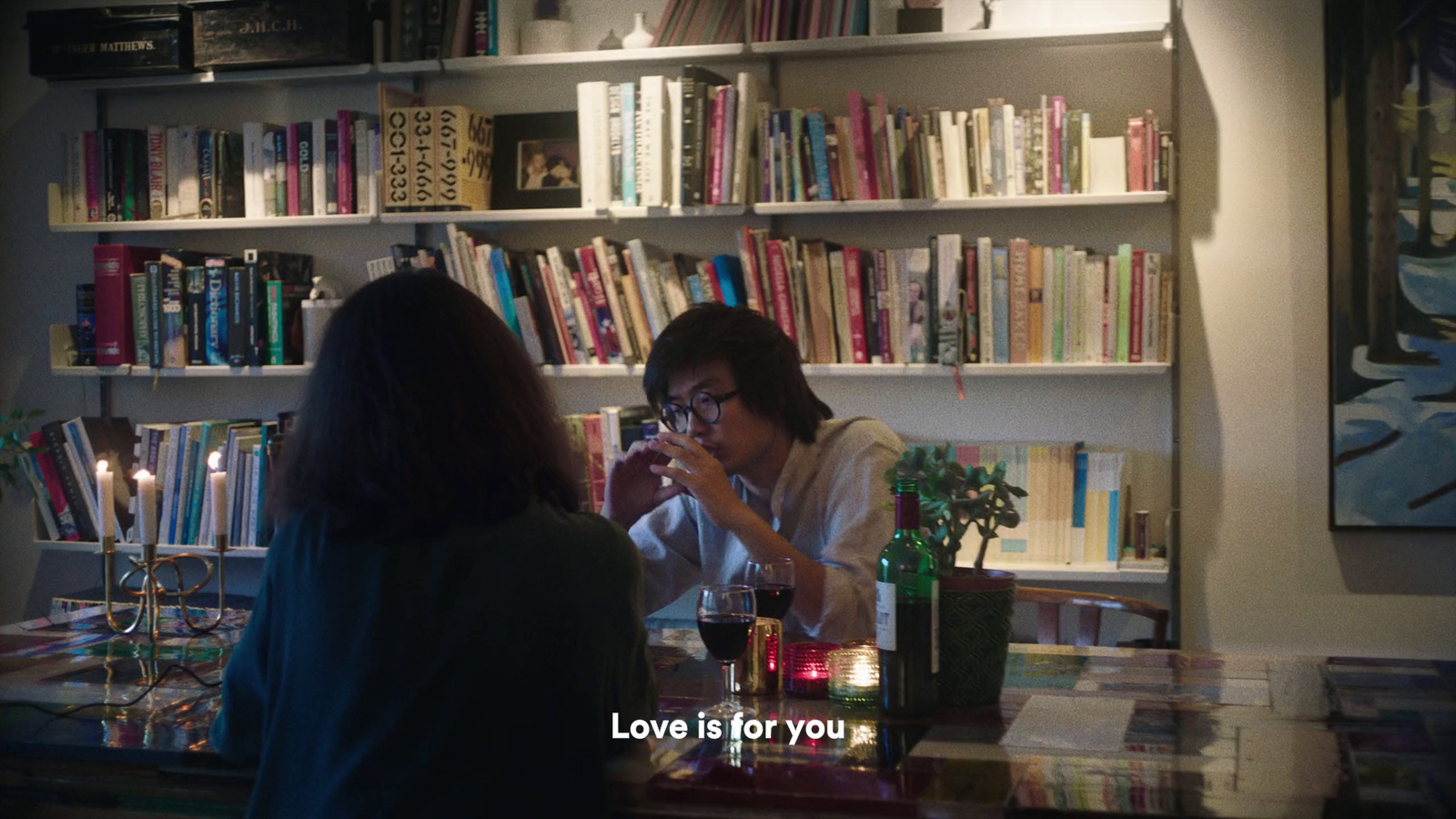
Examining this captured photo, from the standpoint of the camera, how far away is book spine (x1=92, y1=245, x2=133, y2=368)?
376 centimetres

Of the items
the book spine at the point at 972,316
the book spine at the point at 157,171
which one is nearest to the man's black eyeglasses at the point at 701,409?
the book spine at the point at 972,316

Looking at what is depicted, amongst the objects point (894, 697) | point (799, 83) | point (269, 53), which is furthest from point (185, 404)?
point (894, 697)

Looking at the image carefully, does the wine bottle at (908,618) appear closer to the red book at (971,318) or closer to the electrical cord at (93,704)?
the electrical cord at (93,704)

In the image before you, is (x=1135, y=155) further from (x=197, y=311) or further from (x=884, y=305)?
(x=197, y=311)

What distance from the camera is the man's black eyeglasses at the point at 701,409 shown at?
7.62 feet

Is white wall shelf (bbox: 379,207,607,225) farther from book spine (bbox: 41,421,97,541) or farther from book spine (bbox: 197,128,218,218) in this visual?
book spine (bbox: 41,421,97,541)

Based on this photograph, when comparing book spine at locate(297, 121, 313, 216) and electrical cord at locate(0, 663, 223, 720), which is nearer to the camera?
electrical cord at locate(0, 663, 223, 720)

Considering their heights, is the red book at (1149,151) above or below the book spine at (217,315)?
above

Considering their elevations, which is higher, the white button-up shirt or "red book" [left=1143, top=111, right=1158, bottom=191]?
"red book" [left=1143, top=111, right=1158, bottom=191]

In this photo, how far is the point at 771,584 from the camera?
5.65 feet

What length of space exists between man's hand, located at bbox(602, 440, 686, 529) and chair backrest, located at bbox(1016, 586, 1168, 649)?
671 mm

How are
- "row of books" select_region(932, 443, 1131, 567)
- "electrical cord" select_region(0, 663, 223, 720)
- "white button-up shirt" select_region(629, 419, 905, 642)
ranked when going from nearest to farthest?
1. "electrical cord" select_region(0, 663, 223, 720)
2. "white button-up shirt" select_region(629, 419, 905, 642)
3. "row of books" select_region(932, 443, 1131, 567)

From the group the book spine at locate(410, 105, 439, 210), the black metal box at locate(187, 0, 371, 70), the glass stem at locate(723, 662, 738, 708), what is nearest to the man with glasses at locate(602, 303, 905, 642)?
the glass stem at locate(723, 662, 738, 708)

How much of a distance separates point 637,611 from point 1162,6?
244 cm
